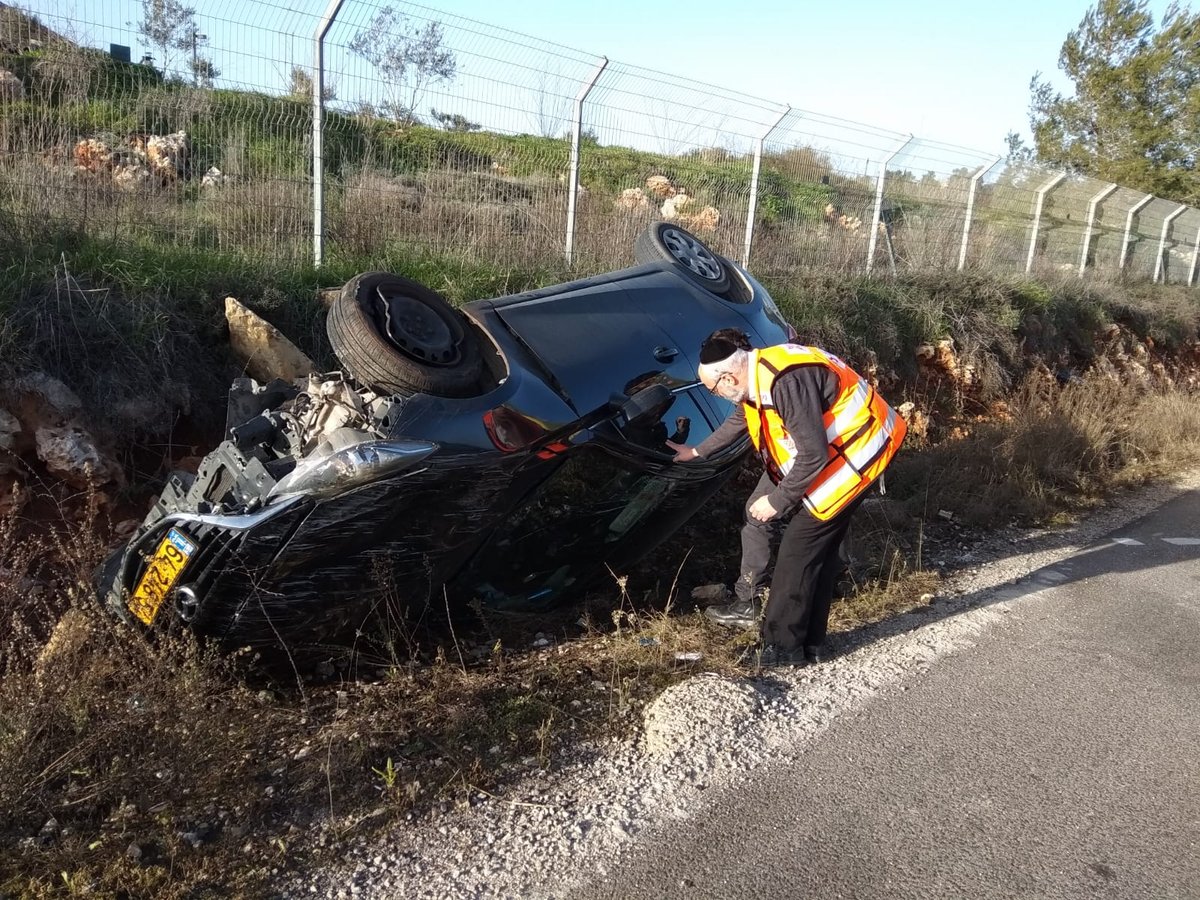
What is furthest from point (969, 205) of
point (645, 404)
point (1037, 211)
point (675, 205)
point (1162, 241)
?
point (645, 404)

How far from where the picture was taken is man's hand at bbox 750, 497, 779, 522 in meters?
3.90

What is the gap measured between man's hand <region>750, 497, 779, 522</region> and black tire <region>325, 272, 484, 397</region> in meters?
1.38

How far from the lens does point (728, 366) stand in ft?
12.1

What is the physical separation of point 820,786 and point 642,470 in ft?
4.48

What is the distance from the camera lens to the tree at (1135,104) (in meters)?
21.2

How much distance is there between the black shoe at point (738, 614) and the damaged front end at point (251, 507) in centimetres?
196

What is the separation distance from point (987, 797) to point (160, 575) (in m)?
2.87

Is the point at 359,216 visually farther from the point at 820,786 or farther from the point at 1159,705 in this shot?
the point at 1159,705

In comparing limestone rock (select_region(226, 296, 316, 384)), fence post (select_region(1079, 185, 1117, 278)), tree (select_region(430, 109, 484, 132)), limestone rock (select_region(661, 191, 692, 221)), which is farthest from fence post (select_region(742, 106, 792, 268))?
fence post (select_region(1079, 185, 1117, 278))

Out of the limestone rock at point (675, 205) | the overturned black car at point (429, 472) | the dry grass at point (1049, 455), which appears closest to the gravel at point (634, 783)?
the overturned black car at point (429, 472)

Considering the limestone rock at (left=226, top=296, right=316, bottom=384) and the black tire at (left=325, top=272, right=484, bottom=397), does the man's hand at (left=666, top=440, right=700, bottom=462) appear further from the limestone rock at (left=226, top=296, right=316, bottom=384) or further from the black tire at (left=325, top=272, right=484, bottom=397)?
the limestone rock at (left=226, top=296, right=316, bottom=384)

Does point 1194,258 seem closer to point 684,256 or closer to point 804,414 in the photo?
point 684,256

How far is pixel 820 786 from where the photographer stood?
3143mm

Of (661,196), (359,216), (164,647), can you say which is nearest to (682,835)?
(164,647)
